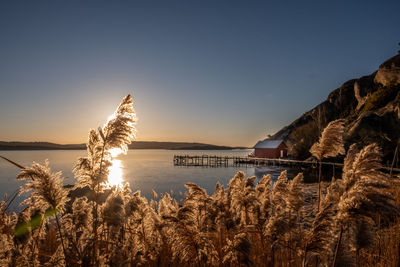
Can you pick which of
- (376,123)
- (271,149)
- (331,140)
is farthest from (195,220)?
(271,149)

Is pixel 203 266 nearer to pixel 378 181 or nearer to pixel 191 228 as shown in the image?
pixel 191 228

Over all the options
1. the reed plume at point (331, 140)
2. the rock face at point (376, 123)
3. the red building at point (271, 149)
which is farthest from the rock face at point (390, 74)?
the reed plume at point (331, 140)

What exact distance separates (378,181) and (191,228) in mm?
1759

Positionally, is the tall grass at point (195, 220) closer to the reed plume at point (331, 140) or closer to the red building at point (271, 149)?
the reed plume at point (331, 140)

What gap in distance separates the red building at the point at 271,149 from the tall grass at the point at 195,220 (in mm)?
66679

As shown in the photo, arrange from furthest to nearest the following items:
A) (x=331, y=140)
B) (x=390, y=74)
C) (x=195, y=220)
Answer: (x=390, y=74) → (x=331, y=140) → (x=195, y=220)

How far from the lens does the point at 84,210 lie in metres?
3.52

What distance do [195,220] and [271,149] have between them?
69.6 metres

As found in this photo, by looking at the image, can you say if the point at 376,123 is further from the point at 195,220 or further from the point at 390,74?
the point at 195,220

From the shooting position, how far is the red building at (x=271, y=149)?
222 feet

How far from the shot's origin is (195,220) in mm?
2717

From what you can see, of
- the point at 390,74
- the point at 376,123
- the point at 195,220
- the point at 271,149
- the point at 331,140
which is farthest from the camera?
the point at 271,149

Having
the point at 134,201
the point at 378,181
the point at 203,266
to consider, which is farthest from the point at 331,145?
the point at 134,201

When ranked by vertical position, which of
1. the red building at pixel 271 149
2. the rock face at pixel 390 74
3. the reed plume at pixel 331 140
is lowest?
the red building at pixel 271 149
